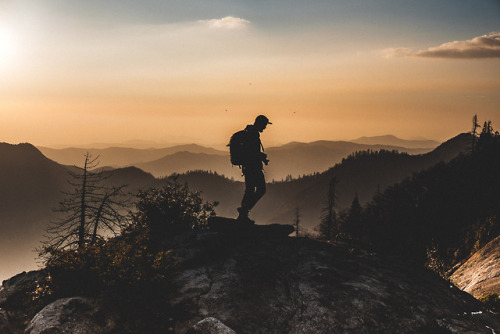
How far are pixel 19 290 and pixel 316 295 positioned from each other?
8.81 meters

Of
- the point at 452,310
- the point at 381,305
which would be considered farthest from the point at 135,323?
the point at 452,310

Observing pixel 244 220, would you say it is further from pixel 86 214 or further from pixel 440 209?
pixel 440 209

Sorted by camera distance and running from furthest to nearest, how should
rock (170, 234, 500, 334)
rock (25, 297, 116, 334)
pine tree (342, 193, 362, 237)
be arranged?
pine tree (342, 193, 362, 237) → rock (170, 234, 500, 334) → rock (25, 297, 116, 334)

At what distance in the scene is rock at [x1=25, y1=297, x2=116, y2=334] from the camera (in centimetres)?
706

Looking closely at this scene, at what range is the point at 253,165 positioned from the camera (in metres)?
12.9

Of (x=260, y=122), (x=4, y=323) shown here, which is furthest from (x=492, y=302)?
(x=4, y=323)

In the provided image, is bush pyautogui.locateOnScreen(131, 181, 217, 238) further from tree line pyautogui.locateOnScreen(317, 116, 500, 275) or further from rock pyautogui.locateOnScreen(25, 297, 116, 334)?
tree line pyautogui.locateOnScreen(317, 116, 500, 275)

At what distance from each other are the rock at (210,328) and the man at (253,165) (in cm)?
536

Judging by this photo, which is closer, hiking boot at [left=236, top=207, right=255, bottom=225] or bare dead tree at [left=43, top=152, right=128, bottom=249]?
hiking boot at [left=236, top=207, right=255, bottom=225]

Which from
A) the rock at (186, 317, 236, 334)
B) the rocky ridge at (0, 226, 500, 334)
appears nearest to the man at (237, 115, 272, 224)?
the rocky ridge at (0, 226, 500, 334)

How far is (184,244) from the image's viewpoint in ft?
38.9

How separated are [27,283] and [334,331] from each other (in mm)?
9453

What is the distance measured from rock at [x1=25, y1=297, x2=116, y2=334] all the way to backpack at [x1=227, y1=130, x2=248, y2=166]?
22.2ft

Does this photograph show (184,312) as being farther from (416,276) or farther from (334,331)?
(416,276)
